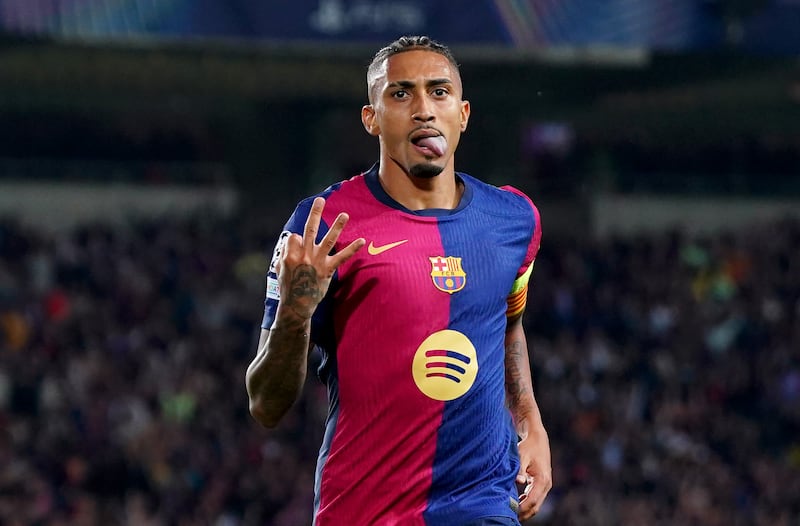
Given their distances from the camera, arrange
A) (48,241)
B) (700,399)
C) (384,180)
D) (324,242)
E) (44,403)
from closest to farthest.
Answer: (324,242)
(384,180)
(44,403)
(700,399)
(48,241)

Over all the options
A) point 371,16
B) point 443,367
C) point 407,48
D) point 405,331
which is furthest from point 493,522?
point 371,16

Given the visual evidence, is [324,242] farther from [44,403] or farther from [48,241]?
[48,241]

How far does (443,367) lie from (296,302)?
483 mm

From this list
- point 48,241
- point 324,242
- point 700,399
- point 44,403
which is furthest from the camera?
point 48,241

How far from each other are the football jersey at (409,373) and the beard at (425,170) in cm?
11

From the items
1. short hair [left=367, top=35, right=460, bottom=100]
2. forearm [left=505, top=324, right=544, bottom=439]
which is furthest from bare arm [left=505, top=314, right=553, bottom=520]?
short hair [left=367, top=35, right=460, bottom=100]

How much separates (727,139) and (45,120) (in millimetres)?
10746

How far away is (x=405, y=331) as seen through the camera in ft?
12.5

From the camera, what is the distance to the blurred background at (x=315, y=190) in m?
13.6

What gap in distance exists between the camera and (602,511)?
43.2 feet

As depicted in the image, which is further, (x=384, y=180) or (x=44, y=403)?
(x=44, y=403)

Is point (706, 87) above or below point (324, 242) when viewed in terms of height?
below

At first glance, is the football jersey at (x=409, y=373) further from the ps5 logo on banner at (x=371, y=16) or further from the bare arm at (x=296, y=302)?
the ps5 logo on banner at (x=371, y=16)

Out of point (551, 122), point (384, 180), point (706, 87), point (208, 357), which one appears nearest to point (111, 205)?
point (208, 357)
